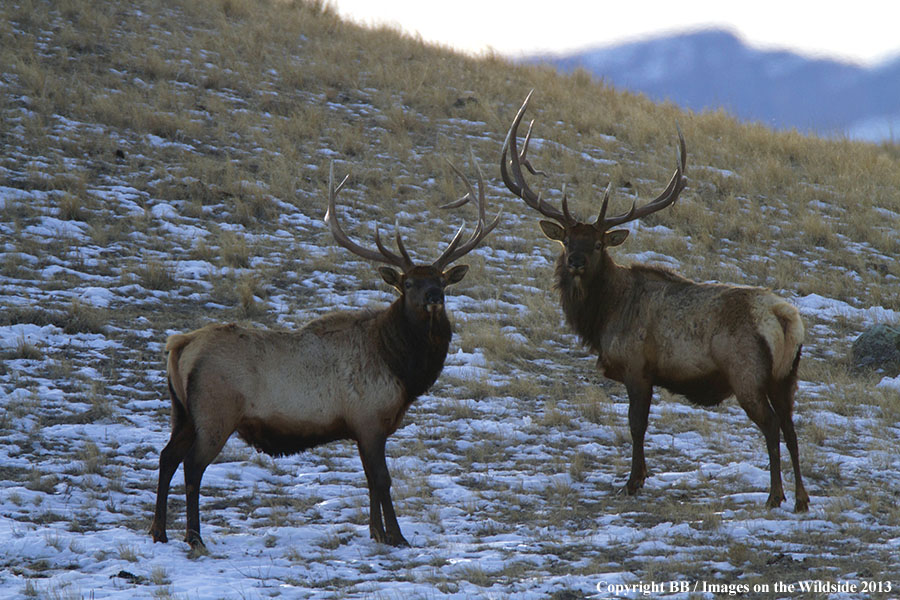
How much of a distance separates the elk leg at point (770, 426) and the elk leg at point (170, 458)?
4249mm

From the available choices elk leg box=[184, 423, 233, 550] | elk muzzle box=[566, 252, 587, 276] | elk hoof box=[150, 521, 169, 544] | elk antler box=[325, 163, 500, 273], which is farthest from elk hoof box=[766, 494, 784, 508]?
elk hoof box=[150, 521, 169, 544]

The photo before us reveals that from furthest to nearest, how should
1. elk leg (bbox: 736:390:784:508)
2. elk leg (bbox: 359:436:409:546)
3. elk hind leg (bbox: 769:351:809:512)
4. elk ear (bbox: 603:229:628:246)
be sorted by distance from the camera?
elk ear (bbox: 603:229:628:246) → elk hind leg (bbox: 769:351:809:512) → elk leg (bbox: 736:390:784:508) → elk leg (bbox: 359:436:409:546)

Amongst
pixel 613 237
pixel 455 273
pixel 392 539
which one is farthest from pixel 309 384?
pixel 613 237

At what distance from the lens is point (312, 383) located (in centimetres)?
712

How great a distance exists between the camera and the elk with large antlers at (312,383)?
670cm

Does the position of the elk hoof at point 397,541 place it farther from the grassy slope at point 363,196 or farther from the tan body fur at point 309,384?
the grassy slope at point 363,196

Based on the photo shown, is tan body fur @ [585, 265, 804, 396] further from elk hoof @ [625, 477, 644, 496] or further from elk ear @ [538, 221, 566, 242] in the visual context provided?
elk hoof @ [625, 477, 644, 496]

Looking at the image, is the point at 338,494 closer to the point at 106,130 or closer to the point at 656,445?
the point at 656,445

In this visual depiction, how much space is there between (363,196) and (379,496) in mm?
9736

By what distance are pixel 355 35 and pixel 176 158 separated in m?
8.18

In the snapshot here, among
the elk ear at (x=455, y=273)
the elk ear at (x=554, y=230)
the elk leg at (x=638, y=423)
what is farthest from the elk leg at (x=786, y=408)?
the elk ear at (x=455, y=273)

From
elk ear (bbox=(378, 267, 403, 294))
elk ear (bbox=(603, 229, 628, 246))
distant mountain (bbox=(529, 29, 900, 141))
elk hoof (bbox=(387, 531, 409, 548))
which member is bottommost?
elk hoof (bbox=(387, 531, 409, 548))

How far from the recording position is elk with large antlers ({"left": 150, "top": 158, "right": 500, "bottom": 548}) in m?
6.70

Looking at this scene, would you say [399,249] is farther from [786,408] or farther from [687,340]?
[786,408]
